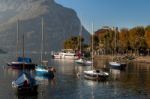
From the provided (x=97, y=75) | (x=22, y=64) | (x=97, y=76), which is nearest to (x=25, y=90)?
(x=97, y=76)

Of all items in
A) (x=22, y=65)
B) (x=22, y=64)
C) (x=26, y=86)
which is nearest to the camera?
(x=26, y=86)

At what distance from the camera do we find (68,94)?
74312 mm

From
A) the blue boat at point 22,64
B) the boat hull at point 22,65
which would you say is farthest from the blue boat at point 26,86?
the blue boat at point 22,64

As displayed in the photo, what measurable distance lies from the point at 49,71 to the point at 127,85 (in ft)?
78.4

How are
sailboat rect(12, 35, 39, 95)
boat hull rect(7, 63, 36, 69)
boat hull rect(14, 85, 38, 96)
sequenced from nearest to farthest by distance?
sailboat rect(12, 35, 39, 95) < boat hull rect(14, 85, 38, 96) < boat hull rect(7, 63, 36, 69)

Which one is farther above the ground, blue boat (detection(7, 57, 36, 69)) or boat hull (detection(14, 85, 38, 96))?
blue boat (detection(7, 57, 36, 69))

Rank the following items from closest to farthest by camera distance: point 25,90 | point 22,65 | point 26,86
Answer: point 26,86
point 25,90
point 22,65

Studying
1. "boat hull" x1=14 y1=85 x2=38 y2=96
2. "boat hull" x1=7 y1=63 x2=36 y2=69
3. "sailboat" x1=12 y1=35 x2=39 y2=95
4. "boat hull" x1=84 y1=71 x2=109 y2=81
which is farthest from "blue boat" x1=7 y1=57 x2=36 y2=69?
"boat hull" x1=14 y1=85 x2=38 y2=96

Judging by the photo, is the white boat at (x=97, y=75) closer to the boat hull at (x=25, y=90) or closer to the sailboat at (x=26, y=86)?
the sailboat at (x=26, y=86)

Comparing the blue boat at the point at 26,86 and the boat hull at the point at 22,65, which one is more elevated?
the boat hull at the point at 22,65

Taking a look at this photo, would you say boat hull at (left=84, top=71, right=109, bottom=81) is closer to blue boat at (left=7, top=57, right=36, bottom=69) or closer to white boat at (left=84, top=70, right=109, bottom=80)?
white boat at (left=84, top=70, right=109, bottom=80)

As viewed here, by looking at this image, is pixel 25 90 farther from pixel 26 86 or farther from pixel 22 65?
pixel 22 65

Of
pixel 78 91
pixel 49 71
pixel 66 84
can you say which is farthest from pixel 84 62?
pixel 78 91

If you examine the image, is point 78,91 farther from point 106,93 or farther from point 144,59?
point 144,59
